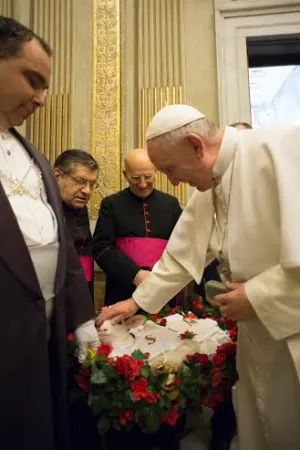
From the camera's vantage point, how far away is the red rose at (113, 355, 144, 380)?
4.00 feet

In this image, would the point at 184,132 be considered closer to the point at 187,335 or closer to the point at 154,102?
the point at 187,335

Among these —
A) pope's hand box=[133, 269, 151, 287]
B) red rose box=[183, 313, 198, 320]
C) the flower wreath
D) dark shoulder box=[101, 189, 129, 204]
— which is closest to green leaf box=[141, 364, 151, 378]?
the flower wreath

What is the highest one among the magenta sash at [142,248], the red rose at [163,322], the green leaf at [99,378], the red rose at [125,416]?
the magenta sash at [142,248]

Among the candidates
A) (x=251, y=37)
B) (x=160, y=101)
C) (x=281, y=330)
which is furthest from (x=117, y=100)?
(x=281, y=330)

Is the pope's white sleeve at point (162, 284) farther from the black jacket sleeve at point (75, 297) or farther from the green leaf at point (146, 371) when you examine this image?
the green leaf at point (146, 371)

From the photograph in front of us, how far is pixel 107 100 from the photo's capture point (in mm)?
→ 3586

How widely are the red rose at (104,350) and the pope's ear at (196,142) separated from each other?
792 millimetres

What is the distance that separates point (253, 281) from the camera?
115 cm

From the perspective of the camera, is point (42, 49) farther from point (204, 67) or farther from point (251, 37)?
point (251, 37)

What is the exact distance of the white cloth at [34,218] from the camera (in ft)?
3.94

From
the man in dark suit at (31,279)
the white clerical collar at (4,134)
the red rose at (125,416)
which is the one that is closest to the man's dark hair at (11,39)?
the man in dark suit at (31,279)

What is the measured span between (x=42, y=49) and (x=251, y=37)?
3063 millimetres

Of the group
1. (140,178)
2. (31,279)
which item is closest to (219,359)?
(31,279)

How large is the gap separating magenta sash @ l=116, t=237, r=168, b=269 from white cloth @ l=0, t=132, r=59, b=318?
107cm
